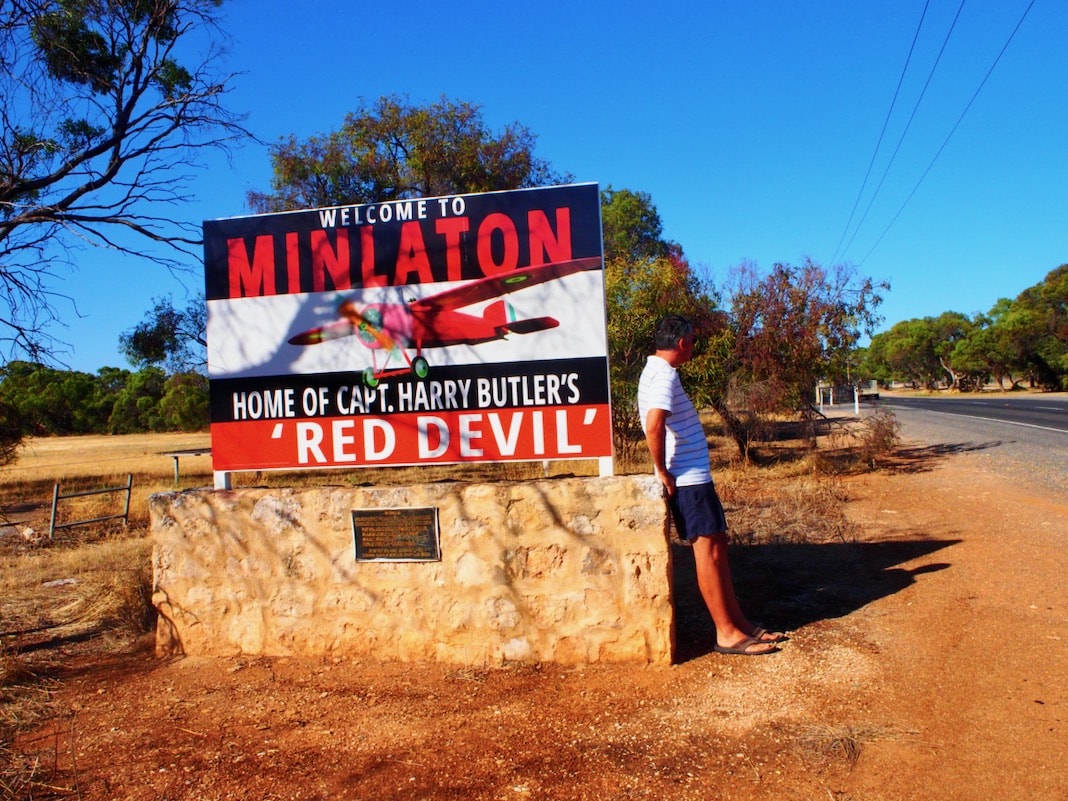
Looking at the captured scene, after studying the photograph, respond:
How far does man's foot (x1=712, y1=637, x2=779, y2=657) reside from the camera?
4457 mm

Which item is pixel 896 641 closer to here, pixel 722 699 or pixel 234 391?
pixel 722 699

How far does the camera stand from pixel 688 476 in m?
4.51

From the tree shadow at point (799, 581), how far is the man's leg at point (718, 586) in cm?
17

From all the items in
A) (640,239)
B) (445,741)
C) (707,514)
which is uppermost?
(640,239)

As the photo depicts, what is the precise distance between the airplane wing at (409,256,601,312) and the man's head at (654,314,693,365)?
23.4 inches

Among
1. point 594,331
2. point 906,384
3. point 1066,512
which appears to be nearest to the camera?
point 594,331

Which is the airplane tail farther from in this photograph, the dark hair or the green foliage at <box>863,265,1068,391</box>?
the green foliage at <box>863,265,1068,391</box>

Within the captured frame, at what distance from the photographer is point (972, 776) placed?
311cm

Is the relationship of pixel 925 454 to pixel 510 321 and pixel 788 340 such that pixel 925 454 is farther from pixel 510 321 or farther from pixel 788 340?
pixel 510 321

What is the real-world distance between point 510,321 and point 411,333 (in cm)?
63

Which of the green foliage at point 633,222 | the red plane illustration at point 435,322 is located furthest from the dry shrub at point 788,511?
the green foliage at point 633,222

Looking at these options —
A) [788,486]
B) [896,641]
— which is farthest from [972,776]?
[788,486]

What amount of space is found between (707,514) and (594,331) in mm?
1262

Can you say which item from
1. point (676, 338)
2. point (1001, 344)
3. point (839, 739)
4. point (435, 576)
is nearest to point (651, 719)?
point (839, 739)
